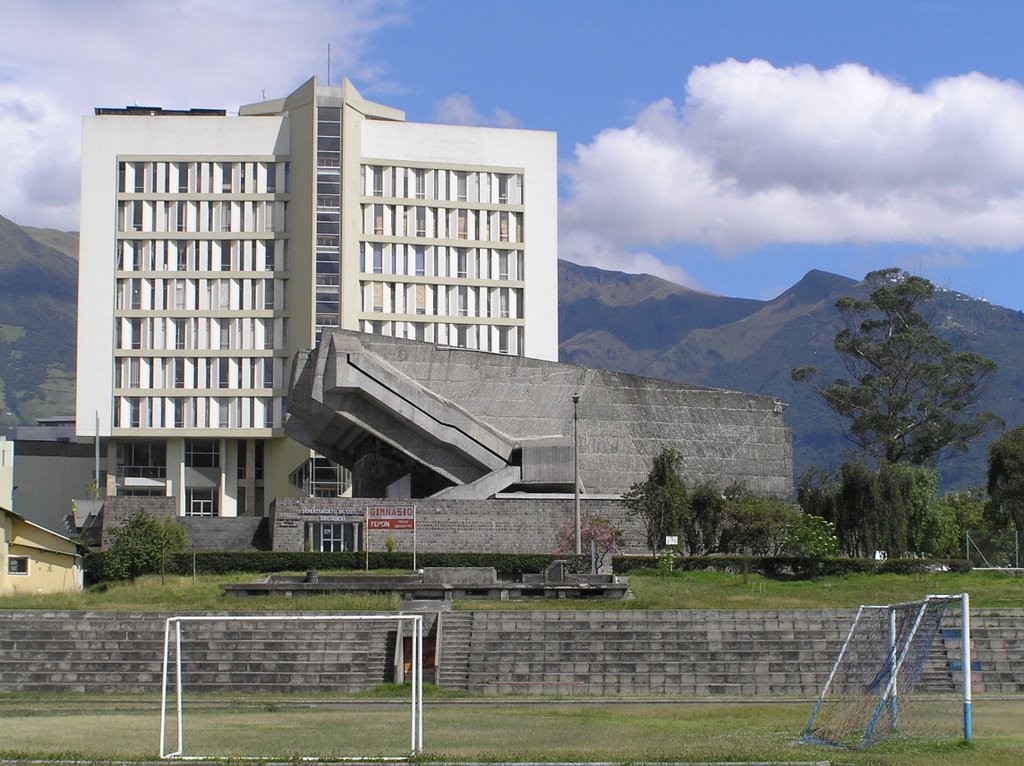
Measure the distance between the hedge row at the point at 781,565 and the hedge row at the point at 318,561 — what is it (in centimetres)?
349

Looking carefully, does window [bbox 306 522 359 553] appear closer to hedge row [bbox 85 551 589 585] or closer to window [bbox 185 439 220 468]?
hedge row [bbox 85 551 589 585]

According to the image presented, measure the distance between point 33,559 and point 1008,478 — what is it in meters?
38.5

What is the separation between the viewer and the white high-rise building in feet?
287

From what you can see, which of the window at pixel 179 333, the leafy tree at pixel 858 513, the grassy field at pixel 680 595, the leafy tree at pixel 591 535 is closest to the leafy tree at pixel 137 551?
the grassy field at pixel 680 595

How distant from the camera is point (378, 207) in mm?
89188

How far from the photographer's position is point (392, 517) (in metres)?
55.8

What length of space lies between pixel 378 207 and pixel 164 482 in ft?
71.7

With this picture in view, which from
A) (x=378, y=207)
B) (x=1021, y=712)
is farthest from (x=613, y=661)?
(x=378, y=207)

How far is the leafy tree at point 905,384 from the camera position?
81562 mm

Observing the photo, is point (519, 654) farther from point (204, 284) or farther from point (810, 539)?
point (204, 284)

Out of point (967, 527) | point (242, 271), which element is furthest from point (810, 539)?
point (242, 271)

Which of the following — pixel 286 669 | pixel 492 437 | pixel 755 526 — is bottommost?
pixel 286 669

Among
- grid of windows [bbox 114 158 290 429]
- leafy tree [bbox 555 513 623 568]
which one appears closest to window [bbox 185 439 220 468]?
grid of windows [bbox 114 158 290 429]

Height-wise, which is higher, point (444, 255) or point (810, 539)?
point (444, 255)
